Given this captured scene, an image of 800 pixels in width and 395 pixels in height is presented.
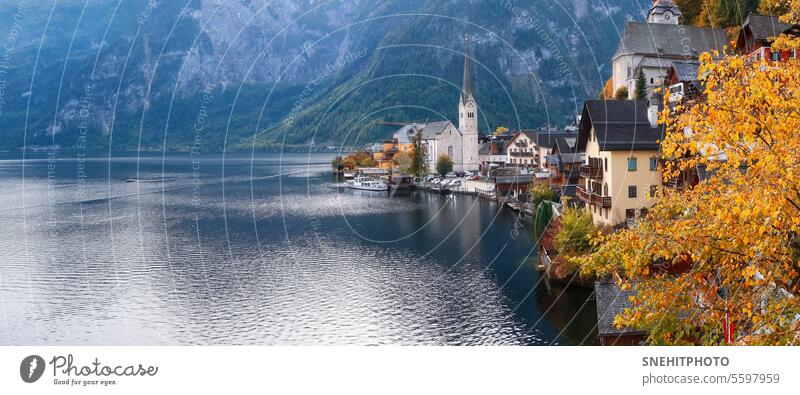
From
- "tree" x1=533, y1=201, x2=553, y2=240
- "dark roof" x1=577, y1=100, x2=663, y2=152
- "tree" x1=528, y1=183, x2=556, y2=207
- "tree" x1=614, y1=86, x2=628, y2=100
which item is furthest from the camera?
"tree" x1=614, y1=86, x2=628, y2=100

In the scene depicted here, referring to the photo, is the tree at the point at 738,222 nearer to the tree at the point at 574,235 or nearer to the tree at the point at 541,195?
the tree at the point at 574,235

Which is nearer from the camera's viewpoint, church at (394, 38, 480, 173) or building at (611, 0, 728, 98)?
building at (611, 0, 728, 98)

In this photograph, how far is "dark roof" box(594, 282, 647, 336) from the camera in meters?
17.5

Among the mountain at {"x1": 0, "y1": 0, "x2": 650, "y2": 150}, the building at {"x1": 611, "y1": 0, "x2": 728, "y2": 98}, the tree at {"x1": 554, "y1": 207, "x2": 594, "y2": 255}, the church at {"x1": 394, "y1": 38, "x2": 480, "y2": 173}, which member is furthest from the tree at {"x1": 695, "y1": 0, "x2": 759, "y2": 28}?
the mountain at {"x1": 0, "y1": 0, "x2": 650, "y2": 150}

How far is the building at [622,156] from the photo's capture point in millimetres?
31141

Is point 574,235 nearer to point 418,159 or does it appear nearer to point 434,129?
point 418,159

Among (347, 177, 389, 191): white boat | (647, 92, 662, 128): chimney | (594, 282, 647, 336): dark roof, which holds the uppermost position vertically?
(647, 92, 662, 128): chimney

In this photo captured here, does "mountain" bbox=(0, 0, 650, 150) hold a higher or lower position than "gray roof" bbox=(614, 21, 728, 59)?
higher

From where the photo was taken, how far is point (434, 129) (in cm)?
10438

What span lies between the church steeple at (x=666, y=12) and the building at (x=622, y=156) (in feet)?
137

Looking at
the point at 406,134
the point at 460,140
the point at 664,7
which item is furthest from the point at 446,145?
the point at 664,7

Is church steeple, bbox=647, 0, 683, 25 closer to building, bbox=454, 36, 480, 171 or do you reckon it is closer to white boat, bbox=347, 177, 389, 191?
building, bbox=454, 36, 480, 171

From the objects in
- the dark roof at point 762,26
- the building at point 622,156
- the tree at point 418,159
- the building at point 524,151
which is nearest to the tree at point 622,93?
the building at point 524,151
